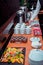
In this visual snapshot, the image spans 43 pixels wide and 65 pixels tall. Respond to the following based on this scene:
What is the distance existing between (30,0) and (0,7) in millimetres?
2635

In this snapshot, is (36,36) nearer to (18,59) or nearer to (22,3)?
(18,59)

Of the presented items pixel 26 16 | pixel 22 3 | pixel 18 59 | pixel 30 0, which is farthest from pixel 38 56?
pixel 30 0

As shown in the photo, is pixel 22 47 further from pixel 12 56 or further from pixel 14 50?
pixel 12 56

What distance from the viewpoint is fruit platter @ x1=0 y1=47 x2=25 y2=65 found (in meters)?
1.14

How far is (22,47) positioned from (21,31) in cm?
49

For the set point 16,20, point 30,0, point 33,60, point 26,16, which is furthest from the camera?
point 30,0

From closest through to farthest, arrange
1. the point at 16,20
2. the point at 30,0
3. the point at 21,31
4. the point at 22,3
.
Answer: the point at 21,31 → the point at 16,20 → the point at 22,3 → the point at 30,0

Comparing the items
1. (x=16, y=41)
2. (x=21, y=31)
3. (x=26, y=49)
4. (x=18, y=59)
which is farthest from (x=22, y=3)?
(x=18, y=59)

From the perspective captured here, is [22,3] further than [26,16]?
A: Yes

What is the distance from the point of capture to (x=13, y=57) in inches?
47.8

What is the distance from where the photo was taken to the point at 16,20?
2.45 meters

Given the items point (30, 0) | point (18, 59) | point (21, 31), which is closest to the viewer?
point (18, 59)

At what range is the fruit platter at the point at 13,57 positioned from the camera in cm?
114

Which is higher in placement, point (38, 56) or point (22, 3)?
point (22, 3)
